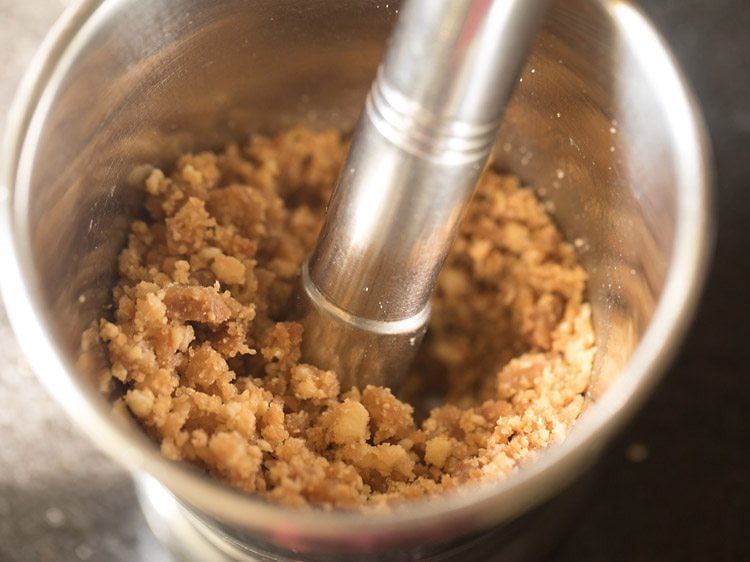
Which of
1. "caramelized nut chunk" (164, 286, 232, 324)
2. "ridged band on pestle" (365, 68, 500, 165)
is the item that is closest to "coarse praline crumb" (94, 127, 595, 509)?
"caramelized nut chunk" (164, 286, 232, 324)

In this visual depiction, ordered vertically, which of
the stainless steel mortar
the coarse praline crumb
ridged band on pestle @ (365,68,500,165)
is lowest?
the coarse praline crumb

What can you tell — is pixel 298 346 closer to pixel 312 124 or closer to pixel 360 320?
pixel 360 320

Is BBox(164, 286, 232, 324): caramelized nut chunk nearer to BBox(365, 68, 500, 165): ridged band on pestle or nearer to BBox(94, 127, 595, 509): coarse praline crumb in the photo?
BBox(94, 127, 595, 509): coarse praline crumb

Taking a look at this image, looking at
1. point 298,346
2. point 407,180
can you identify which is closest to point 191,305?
point 298,346

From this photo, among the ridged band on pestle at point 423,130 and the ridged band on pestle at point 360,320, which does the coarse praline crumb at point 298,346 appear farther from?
the ridged band on pestle at point 423,130

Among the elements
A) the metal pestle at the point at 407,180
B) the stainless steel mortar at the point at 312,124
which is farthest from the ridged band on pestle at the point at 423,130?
the stainless steel mortar at the point at 312,124

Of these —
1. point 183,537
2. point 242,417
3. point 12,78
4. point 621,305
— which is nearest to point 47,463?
point 183,537
